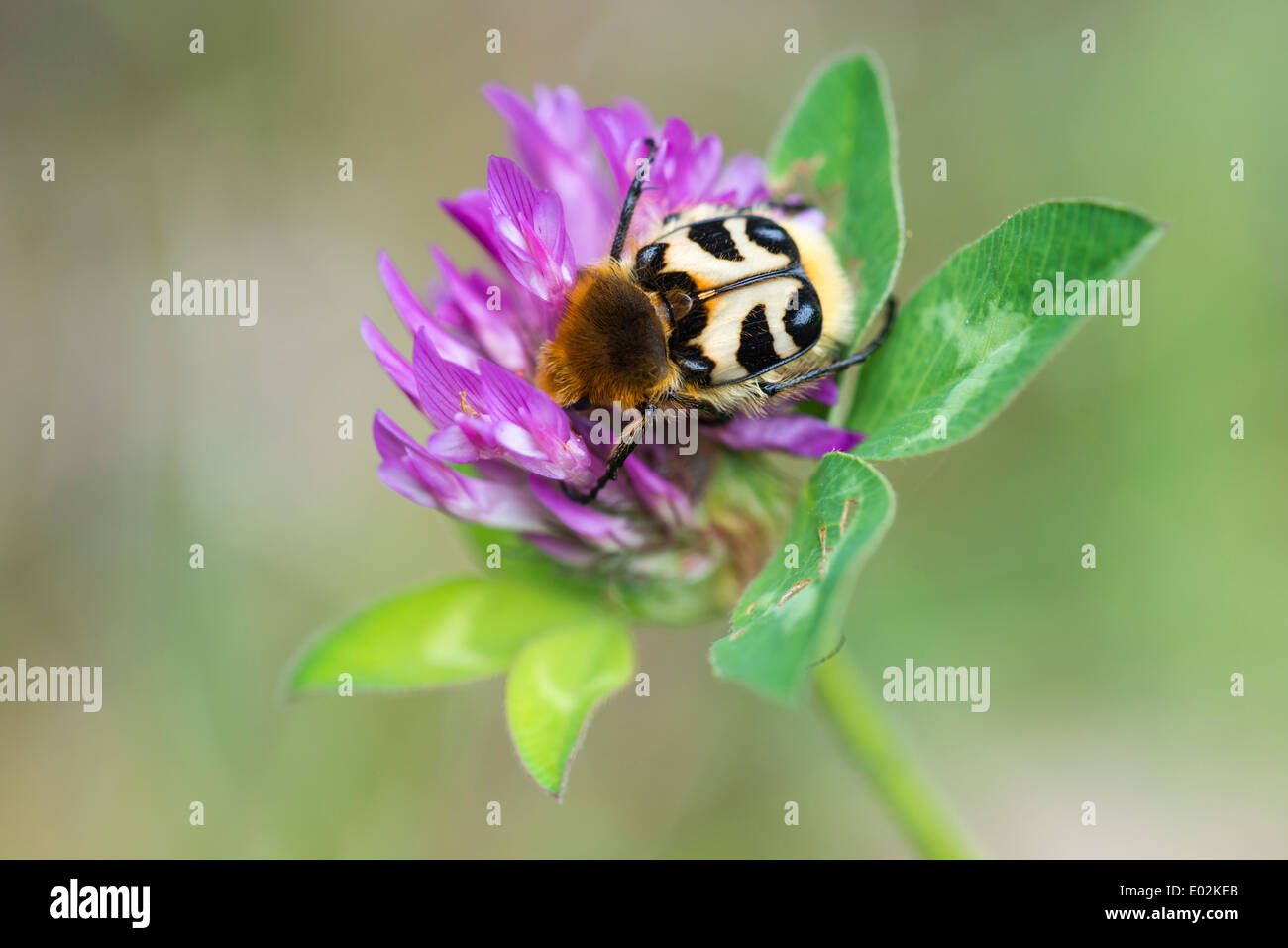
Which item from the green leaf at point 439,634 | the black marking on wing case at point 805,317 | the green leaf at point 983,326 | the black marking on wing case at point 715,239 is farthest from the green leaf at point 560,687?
the black marking on wing case at point 715,239

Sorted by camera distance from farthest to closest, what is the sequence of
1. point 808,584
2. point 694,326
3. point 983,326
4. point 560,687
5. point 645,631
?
point 645,631
point 560,687
point 694,326
point 983,326
point 808,584

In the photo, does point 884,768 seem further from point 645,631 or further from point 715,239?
point 645,631

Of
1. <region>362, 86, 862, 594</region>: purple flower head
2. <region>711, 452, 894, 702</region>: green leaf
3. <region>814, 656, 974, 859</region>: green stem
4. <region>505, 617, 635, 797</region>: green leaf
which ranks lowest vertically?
<region>814, 656, 974, 859</region>: green stem

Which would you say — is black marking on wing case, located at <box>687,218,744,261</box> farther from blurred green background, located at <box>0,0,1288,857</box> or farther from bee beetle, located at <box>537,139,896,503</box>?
blurred green background, located at <box>0,0,1288,857</box>

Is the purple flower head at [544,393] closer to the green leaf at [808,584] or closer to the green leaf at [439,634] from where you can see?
the green leaf at [808,584]

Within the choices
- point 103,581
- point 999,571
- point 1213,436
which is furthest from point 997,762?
point 103,581

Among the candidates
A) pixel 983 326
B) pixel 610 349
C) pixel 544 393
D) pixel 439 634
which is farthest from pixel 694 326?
pixel 439 634

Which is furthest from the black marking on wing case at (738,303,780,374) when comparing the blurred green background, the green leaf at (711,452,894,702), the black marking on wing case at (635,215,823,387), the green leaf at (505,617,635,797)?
the blurred green background
